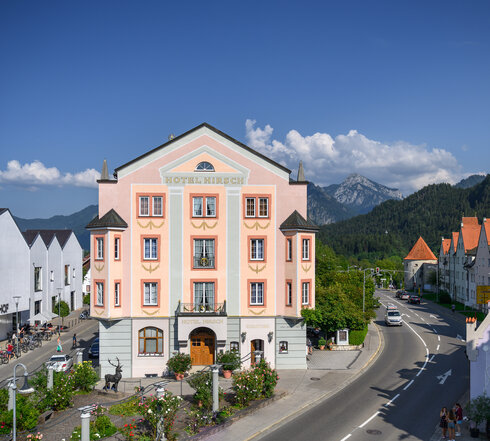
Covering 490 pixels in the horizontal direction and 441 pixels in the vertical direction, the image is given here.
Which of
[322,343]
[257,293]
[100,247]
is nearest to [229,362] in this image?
[257,293]

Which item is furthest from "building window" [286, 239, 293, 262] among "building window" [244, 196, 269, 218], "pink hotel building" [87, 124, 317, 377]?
"building window" [244, 196, 269, 218]

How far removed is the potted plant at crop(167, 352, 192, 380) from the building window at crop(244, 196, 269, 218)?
1141cm

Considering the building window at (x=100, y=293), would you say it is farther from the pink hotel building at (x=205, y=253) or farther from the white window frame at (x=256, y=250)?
the white window frame at (x=256, y=250)

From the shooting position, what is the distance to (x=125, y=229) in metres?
37.1

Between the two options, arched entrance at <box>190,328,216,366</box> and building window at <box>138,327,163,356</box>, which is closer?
building window at <box>138,327,163,356</box>

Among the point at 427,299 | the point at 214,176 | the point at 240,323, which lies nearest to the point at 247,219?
the point at 214,176

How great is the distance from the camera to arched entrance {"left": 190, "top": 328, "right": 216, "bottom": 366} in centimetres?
3759

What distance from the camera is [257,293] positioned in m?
37.9

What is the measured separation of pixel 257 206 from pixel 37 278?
36.8 metres

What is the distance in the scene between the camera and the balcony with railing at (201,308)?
36.7m

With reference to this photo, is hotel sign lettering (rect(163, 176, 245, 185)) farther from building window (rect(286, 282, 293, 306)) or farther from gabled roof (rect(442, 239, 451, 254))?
gabled roof (rect(442, 239, 451, 254))

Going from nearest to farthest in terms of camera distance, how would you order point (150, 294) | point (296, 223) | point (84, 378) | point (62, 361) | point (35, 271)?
point (84, 378)
point (296, 223)
point (150, 294)
point (62, 361)
point (35, 271)

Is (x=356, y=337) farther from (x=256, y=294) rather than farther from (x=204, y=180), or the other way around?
(x=204, y=180)

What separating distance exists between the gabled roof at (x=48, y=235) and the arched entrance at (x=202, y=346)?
31.3 m
